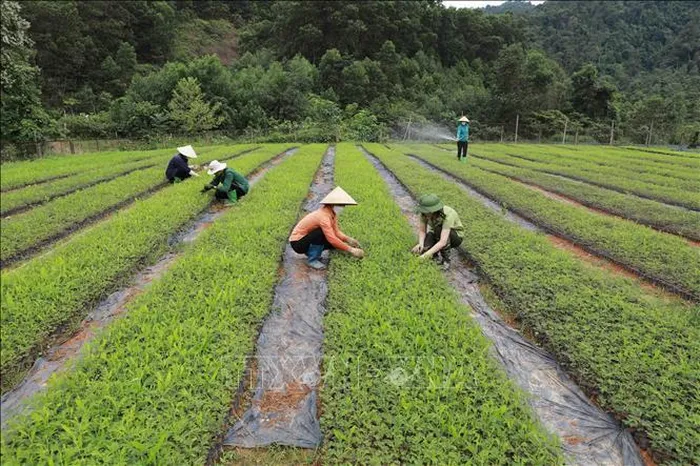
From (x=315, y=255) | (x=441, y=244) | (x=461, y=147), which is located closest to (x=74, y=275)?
(x=315, y=255)

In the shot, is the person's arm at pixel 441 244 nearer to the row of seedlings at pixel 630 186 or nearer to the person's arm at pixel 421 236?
the person's arm at pixel 421 236

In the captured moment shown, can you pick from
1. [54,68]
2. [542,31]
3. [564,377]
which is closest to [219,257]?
[54,68]

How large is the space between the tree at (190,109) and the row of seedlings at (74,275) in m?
22.3

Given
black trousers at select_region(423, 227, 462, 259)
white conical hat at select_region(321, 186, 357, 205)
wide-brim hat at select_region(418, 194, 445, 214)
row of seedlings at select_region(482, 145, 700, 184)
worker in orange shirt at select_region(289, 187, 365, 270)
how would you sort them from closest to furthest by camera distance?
wide-brim hat at select_region(418, 194, 445, 214) → white conical hat at select_region(321, 186, 357, 205) → worker in orange shirt at select_region(289, 187, 365, 270) → black trousers at select_region(423, 227, 462, 259) → row of seedlings at select_region(482, 145, 700, 184)

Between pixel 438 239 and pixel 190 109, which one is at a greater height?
pixel 190 109

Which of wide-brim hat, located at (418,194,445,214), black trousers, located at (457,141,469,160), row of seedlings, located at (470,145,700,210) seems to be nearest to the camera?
wide-brim hat, located at (418,194,445,214)

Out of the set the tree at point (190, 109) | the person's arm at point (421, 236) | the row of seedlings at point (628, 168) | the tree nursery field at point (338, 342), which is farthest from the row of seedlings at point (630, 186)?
the tree at point (190, 109)

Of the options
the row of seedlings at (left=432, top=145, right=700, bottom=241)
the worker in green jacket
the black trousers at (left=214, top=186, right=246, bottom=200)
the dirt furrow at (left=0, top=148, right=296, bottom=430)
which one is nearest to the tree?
the worker in green jacket

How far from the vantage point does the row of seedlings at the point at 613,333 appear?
125 inches

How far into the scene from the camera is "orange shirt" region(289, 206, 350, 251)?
236 inches

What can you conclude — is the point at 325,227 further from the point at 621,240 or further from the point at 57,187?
the point at 621,240

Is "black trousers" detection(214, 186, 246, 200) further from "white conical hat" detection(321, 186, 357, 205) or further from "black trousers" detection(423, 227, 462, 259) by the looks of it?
"black trousers" detection(423, 227, 462, 259)

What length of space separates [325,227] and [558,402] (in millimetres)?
3574

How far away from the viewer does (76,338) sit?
4.09 meters
